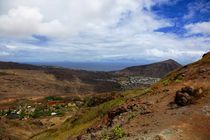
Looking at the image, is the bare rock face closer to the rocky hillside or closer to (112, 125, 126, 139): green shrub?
the rocky hillside

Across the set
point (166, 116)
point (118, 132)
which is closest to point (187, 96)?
point (166, 116)

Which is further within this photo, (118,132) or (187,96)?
(187,96)

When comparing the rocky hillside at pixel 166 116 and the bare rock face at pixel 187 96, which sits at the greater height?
the bare rock face at pixel 187 96

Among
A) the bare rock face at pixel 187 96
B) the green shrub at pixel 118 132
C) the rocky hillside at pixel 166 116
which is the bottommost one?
the green shrub at pixel 118 132

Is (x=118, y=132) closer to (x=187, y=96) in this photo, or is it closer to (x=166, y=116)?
(x=166, y=116)

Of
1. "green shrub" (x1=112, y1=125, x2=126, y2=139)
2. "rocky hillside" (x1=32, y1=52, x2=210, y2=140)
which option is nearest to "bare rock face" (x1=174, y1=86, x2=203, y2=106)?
"rocky hillside" (x1=32, y1=52, x2=210, y2=140)

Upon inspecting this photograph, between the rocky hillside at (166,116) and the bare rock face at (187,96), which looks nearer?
the rocky hillside at (166,116)

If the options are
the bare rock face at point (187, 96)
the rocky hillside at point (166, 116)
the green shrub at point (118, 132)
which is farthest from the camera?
the bare rock face at point (187, 96)

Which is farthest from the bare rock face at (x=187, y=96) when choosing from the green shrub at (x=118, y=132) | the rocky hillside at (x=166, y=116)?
the green shrub at (x=118, y=132)

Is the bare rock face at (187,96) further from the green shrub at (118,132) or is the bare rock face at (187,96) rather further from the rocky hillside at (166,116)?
the green shrub at (118,132)
